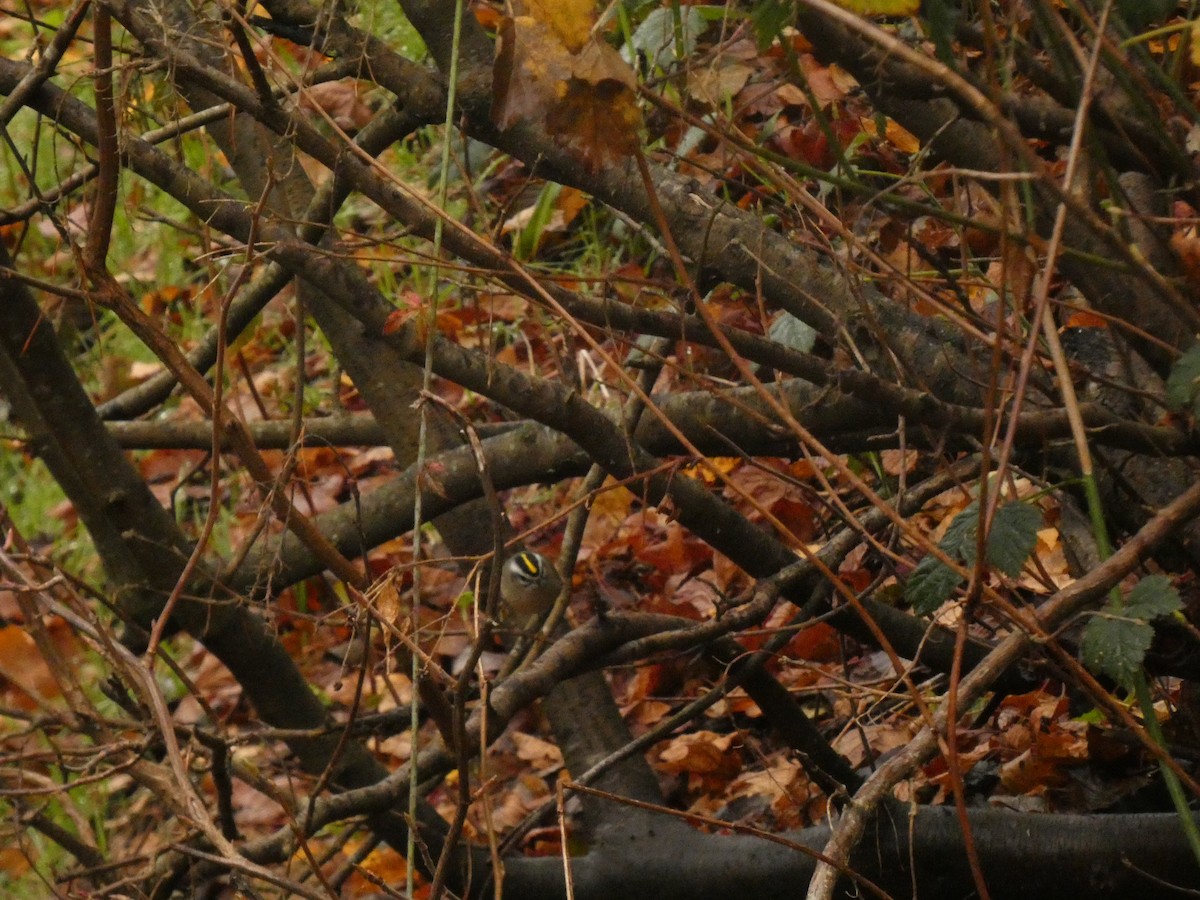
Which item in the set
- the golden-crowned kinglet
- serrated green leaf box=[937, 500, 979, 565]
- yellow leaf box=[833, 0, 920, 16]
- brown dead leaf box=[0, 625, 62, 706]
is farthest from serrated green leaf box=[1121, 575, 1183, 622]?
brown dead leaf box=[0, 625, 62, 706]

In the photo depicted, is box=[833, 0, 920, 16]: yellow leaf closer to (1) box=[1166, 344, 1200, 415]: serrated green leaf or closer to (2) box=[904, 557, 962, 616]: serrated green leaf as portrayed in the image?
(1) box=[1166, 344, 1200, 415]: serrated green leaf

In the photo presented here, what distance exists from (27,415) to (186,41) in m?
0.73

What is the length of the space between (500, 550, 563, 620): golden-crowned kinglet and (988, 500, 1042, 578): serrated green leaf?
104 cm

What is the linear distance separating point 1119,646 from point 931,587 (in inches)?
8.2

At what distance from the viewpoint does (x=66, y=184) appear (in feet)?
6.16

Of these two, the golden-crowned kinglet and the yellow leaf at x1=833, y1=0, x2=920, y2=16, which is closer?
the yellow leaf at x1=833, y1=0, x2=920, y2=16

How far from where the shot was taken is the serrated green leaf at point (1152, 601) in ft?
3.88

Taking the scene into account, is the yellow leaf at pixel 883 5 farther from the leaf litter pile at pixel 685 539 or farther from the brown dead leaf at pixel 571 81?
the brown dead leaf at pixel 571 81

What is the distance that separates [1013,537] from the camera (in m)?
1.27

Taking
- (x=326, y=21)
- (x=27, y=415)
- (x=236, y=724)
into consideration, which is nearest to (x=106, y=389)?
(x=236, y=724)

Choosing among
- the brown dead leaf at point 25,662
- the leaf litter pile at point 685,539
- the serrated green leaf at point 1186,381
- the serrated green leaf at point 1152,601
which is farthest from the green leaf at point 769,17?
the brown dead leaf at point 25,662

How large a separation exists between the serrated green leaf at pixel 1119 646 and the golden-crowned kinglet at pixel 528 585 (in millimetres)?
1134

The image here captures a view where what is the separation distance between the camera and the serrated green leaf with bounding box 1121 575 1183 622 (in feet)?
3.88

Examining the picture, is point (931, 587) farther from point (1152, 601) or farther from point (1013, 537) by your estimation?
point (1152, 601)
